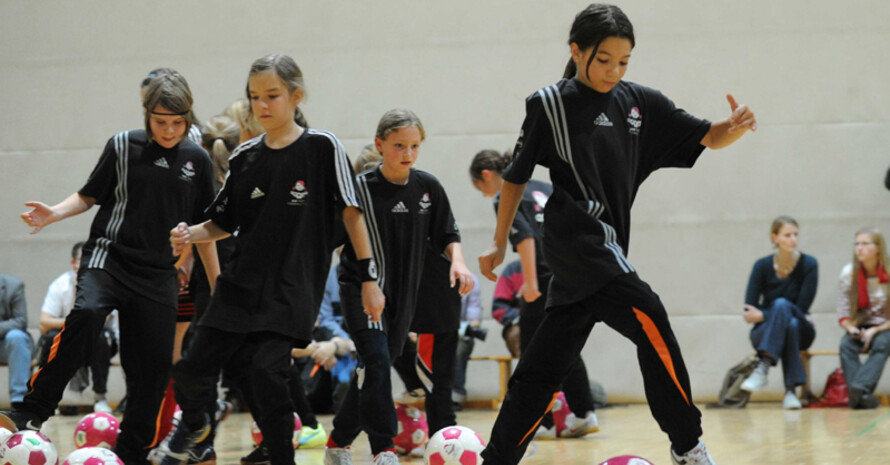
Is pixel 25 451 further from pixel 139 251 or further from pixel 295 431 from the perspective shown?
pixel 295 431

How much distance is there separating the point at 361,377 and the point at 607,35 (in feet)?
6.57

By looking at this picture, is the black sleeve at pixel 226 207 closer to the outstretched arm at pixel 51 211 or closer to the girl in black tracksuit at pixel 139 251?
the girl in black tracksuit at pixel 139 251

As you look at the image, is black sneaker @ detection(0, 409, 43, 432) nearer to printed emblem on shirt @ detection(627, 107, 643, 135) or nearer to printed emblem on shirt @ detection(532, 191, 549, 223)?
printed emblem on shirt @ detection(627, 107, 643, 135)

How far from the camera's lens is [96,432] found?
5.31m

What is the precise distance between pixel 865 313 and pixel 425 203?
535 centimetres

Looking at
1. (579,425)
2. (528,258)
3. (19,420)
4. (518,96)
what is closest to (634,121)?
(528,258)

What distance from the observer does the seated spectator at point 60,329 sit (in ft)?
29.4

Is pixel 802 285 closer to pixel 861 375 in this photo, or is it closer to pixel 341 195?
pixel 861 375

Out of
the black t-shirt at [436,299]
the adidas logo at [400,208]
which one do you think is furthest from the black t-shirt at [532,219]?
the adidas logo at [400,208]

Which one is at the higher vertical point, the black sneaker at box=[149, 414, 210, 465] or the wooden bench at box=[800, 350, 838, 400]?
the black sneaker at box=[149, 414, 210, 465]

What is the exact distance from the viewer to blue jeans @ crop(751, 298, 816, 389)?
8.62 metres

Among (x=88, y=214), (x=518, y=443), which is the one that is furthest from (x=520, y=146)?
(x=88, y=214)

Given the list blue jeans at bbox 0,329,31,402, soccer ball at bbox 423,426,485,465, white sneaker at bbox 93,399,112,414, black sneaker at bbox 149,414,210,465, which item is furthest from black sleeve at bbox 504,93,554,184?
blue jeans at bbox 0,329,31,402

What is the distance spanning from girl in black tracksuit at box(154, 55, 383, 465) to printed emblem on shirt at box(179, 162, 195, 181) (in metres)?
0.75
